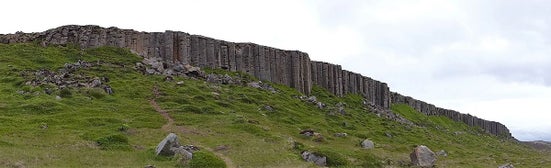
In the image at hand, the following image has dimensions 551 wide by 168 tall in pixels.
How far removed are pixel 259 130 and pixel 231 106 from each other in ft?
50.6

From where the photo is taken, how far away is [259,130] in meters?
53.6

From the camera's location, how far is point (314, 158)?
136 ft

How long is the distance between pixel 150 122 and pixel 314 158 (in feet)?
60.1

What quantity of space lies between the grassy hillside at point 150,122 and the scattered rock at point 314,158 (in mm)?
740

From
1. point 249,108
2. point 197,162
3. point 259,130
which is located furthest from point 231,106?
point 197,162

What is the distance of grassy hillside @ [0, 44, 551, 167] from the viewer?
3853 cm

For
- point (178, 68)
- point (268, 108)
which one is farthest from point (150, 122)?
point (178, 68)

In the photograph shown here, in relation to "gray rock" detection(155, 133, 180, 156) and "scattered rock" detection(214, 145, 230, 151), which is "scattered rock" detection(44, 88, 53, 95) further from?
"gray rock" detection(155, 133, 180, 156)

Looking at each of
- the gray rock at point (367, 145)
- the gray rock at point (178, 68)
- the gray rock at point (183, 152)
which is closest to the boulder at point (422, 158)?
the gray rock at point (367, 145)

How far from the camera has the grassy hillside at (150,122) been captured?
38.5 m

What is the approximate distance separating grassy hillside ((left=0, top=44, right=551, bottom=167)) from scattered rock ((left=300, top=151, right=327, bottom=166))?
29.2 inches

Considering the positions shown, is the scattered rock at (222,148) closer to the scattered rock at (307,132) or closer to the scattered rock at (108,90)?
the scattered rock at (307,132)

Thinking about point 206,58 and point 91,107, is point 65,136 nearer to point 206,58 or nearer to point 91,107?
point 91,107

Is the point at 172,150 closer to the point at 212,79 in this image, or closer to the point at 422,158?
the point at 422,158
